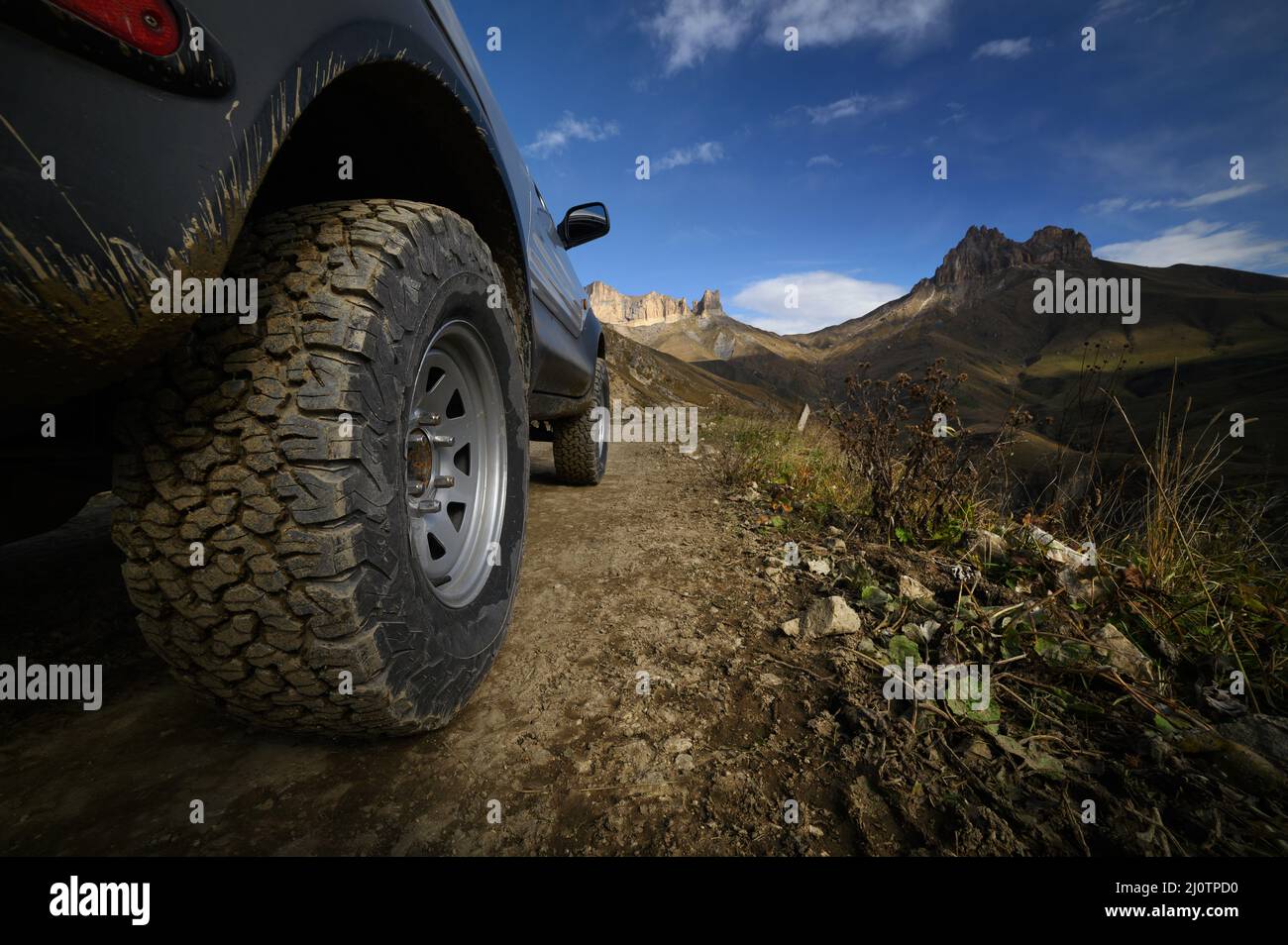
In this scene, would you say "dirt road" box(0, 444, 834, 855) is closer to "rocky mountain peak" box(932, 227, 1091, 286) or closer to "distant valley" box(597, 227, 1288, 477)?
"distant valley" box(597, 227, 1288, 477)

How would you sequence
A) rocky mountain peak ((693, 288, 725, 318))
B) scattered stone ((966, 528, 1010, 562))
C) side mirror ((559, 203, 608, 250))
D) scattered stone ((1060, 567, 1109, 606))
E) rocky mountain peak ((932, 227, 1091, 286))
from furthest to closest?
rocky mountain peak ((693, 288, 725, 318))
rocky mountain peak ((932, 227, 1091, 286))
side mirror ((559, 203, 608, 250))
scattered stone ((966, 528, 1010, 562))
scattered stone ((1060, 567, 1109, 606))

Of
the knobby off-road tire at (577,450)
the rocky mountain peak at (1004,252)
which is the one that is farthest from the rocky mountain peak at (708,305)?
the knobby off-road tire at (577,450)

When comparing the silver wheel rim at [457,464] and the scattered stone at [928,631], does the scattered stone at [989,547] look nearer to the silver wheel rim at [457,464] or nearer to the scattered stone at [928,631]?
the scattered stone at [928,631]

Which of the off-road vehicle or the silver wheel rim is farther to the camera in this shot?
the silver wheel rim

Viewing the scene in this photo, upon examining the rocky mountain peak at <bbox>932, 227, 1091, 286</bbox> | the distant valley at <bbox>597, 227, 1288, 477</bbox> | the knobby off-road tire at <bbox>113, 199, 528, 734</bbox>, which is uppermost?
the rocky mountain peak at <bbox>932, 227, 1091, 286</bbox>

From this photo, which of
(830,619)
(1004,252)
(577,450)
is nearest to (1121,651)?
(830,619)

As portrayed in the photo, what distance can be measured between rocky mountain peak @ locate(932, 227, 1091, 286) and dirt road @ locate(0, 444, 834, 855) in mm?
149031

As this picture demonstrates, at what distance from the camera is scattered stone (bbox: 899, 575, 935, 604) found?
5.87 feet

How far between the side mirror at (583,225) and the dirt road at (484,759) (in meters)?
2.61

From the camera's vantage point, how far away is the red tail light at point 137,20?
54 centimetres

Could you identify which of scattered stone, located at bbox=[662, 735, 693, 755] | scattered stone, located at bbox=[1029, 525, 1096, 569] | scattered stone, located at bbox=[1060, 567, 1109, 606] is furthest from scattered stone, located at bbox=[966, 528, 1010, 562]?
scattered stone, located at bbox=[662, 735, 693, 755]

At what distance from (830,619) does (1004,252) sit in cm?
16091
